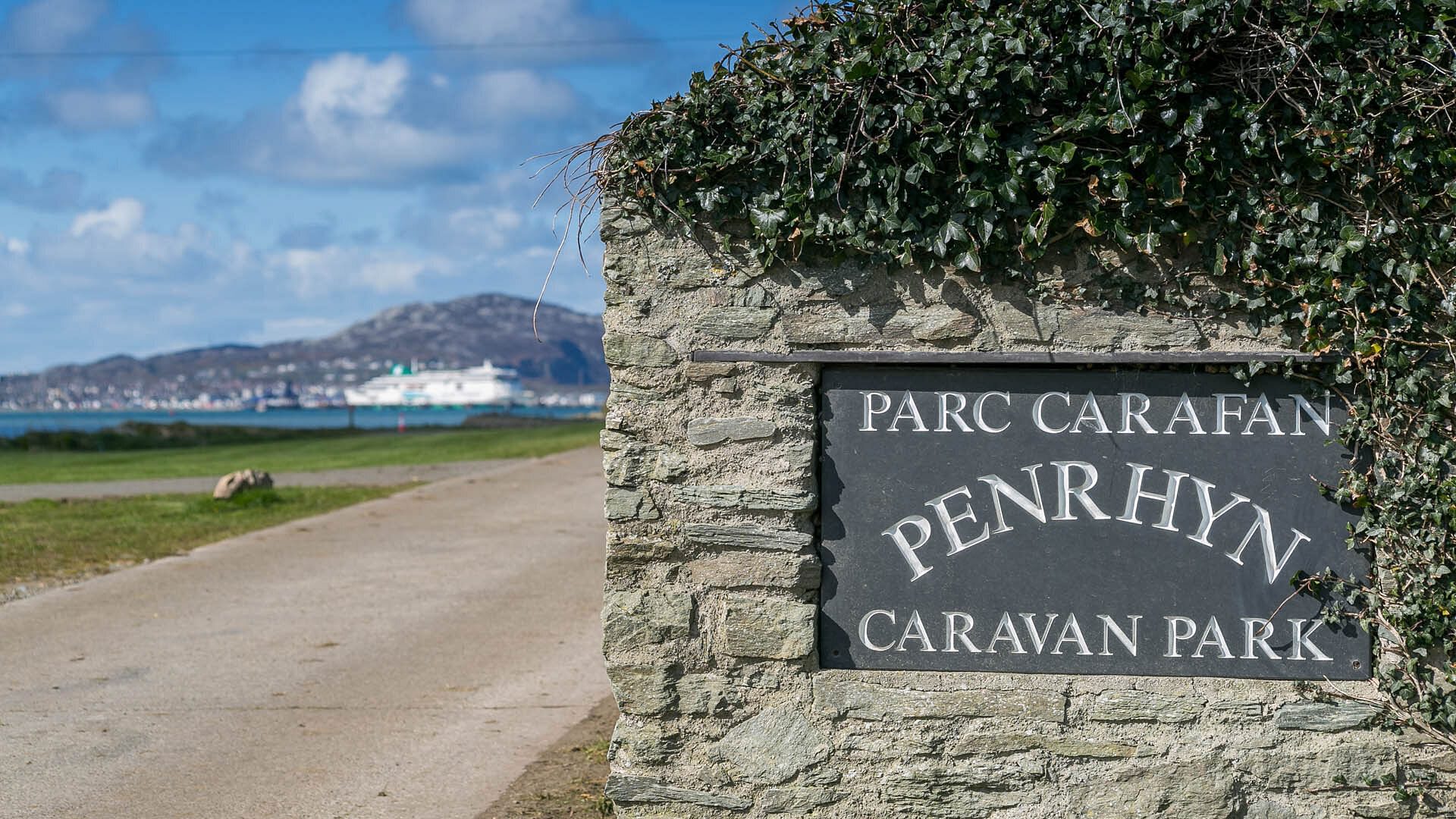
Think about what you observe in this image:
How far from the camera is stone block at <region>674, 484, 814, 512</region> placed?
4.13m

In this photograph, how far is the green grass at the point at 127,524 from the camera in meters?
10.3

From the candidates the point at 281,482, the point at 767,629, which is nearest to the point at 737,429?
the point at 767,629

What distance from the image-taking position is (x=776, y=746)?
414cm

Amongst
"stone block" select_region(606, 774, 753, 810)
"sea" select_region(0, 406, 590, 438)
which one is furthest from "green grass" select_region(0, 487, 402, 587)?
"sea" select_region(0, 406, 590, 438)

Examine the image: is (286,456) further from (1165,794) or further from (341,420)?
(341,420)

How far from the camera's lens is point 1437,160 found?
371cm

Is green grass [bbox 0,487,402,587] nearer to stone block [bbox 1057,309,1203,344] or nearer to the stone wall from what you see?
the stone wall

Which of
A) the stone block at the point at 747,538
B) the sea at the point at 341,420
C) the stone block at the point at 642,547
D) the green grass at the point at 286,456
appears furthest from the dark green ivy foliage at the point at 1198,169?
the sea at the point at 341,420

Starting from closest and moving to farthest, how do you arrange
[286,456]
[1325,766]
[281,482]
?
[1325,766]
[281,482]
[286,456]

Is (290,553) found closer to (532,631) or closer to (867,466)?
(532,631)

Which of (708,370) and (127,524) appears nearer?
(708,370)

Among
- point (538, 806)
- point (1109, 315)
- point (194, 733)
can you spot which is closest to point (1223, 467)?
point (1109, 315)

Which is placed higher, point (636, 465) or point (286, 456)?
point (636, 465)

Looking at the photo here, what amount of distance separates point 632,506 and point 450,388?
153 m
